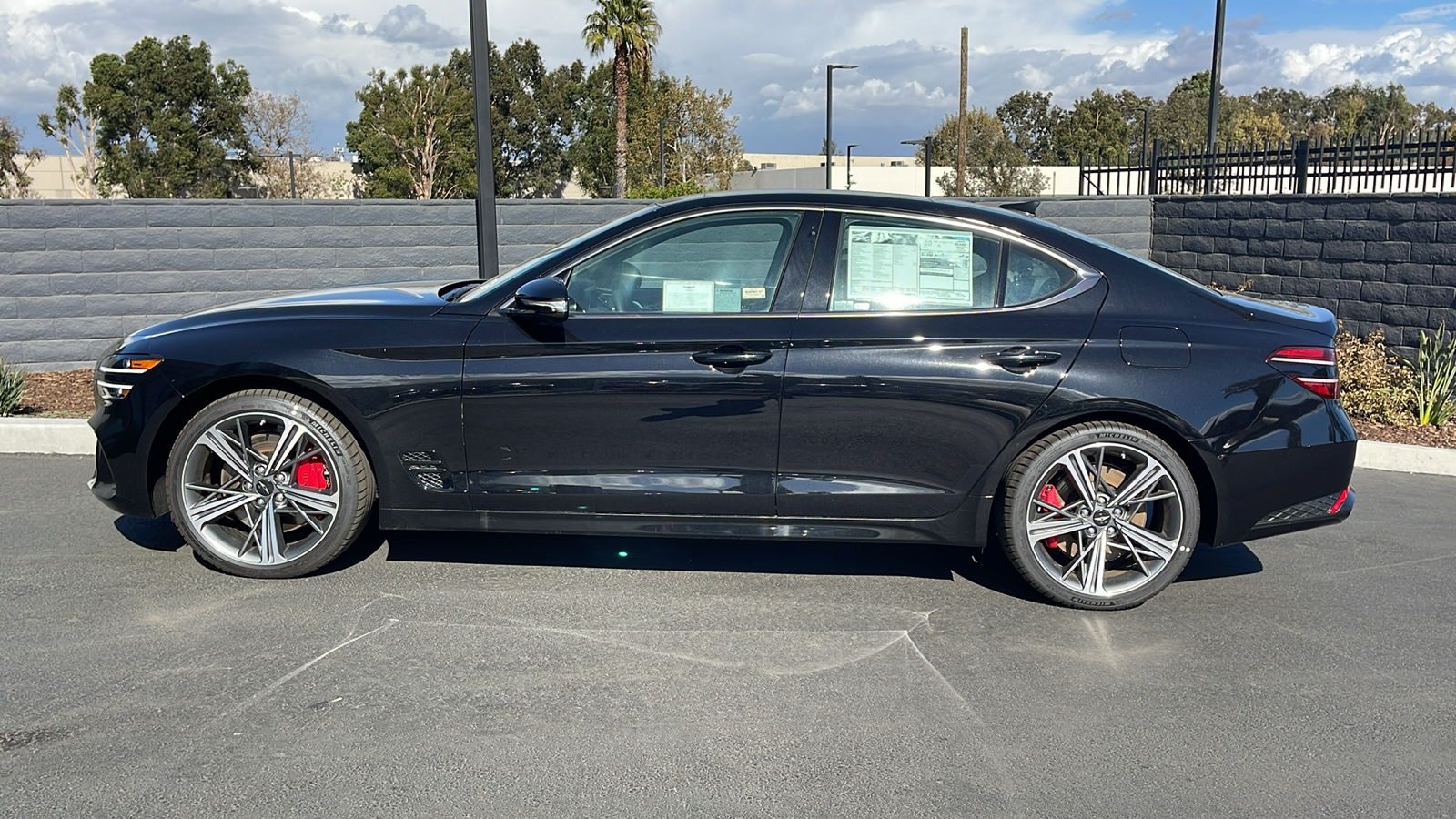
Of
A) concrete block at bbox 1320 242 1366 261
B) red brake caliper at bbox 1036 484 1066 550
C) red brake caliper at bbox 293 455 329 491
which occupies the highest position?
concrete block at bbox 1320 242 1366 261

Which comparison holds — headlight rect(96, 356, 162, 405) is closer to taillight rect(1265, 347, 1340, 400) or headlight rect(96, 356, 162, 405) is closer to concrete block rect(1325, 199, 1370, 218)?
taillight rect(1265, 347, 1340, 400)

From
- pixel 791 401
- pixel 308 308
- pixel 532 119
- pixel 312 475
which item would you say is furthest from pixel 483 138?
pixel 532 119

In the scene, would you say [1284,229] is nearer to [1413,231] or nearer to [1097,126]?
[1413,231]

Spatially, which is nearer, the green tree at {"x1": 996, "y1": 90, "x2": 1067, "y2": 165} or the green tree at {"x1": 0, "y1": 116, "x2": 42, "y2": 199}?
the green tree at {"x1": 0, "y1": 116, "x2": 42, "y2": 199}

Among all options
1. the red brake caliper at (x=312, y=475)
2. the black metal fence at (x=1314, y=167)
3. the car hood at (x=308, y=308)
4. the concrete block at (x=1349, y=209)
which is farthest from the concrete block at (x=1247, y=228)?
the red brake caliper at (x=312, y=475)

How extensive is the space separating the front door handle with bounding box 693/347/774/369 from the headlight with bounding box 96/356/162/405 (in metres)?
2.28

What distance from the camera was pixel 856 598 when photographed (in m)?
4.83

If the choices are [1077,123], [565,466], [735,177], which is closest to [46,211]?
[565,466]

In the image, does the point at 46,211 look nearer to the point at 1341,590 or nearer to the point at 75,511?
the point at 75,511

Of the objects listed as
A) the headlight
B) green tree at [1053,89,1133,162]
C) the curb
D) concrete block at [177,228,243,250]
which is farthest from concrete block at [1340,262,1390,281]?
green tree at [1053,89,1133,162]

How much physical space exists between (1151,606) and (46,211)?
10173 millimetres

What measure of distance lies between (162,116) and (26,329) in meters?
45.3

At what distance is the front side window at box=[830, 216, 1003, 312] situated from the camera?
4.73 m

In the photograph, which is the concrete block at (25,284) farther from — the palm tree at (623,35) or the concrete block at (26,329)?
the palm tree at (623,35)
